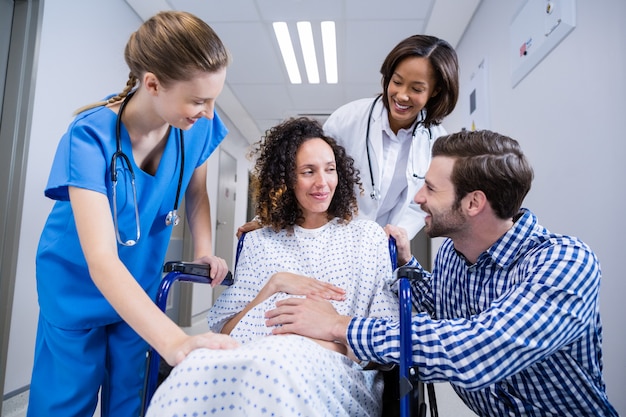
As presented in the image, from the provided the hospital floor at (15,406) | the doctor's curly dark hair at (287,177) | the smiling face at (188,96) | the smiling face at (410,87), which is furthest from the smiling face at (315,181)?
the hospital floor at (15,406)

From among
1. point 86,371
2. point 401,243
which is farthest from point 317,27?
point 86,371

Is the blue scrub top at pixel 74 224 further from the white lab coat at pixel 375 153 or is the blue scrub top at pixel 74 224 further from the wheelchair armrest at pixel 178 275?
the white lab coat at pixel 375 153

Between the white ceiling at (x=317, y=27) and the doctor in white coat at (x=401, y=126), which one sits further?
the white ceiling at (x=317, y=27)

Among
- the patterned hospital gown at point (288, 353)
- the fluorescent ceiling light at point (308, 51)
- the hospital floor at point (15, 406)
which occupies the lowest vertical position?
the hospital floor at point (15, 406)

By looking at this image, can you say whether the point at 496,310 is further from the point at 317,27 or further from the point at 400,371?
the point at 317,27

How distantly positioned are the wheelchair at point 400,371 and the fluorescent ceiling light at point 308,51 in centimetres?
245

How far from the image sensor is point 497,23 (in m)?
2.46

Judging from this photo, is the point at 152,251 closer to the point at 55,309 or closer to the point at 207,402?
the point at 55,309

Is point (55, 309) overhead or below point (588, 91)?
below

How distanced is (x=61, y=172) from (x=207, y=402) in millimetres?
562

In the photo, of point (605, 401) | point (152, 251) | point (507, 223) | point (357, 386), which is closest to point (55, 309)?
point (152, 251)

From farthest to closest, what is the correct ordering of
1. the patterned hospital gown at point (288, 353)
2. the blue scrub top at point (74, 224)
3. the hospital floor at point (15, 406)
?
the hospital floor at point (15, 406) < the blue scrub top at point (74, 224) < the patterned hospital gown at point (288, 353)

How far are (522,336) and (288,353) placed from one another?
43 cm

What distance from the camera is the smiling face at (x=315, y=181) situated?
1373 millimetres
